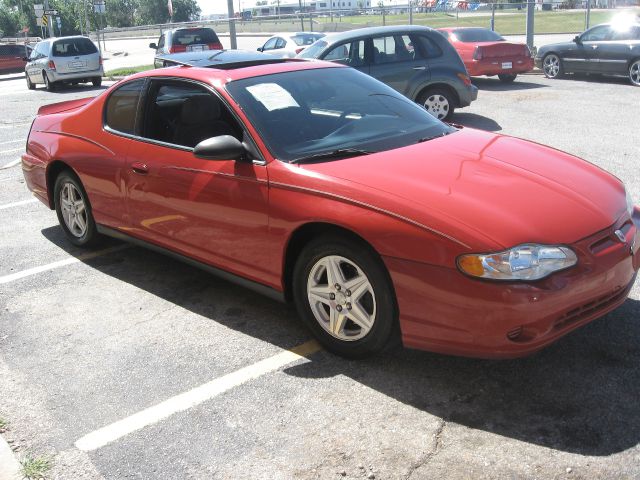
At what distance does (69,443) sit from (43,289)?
2320 mm

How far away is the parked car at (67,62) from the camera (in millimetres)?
22328

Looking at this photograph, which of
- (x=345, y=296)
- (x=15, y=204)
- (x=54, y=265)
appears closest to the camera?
(x=345, y=296)

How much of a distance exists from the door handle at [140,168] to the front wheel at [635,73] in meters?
13.3

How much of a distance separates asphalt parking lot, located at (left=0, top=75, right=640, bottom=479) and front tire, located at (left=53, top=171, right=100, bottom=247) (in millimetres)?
614

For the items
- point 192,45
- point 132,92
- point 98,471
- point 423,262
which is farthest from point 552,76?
point 98,471

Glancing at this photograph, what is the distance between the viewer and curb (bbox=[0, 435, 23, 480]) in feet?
10.2

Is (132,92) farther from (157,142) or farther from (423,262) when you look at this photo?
(423,262)

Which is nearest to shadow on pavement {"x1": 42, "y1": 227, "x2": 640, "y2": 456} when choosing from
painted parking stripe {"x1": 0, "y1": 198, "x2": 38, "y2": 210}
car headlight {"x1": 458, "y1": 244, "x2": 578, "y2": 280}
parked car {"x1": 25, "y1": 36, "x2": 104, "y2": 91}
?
car headlight {"x1": 458, "y1": 244, "x2": 578, "y2": 280}

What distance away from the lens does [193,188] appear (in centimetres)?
454

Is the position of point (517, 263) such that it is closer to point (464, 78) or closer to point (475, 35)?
point (464, 78)

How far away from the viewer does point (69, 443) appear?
3.32m

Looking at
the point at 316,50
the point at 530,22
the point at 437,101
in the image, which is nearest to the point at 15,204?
the point at 316,50

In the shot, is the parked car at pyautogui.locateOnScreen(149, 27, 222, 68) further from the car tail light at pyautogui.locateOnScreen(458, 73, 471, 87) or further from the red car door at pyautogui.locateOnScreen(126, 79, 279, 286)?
the red car door at pyautogui.locateOnScreen(126, 79, 279, 286)

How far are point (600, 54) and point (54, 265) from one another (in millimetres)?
13940
